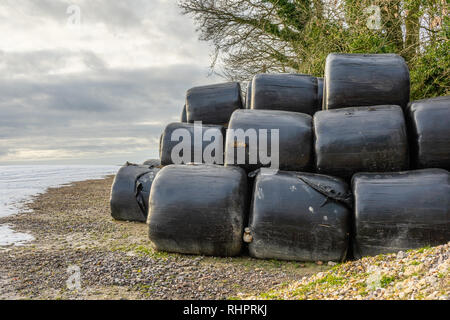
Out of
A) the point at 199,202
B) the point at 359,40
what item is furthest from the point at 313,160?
the point at 359,40

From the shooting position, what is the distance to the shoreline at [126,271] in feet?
10.5

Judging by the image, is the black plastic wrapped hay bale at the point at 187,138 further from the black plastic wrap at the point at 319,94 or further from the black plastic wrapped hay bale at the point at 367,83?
the black plastic wrapped hay bale at the point at 367,83

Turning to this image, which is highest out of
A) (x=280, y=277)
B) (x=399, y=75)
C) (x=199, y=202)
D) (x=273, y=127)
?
(x=399, y=75)

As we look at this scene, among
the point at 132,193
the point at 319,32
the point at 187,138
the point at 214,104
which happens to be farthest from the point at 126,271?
the point at 319,32

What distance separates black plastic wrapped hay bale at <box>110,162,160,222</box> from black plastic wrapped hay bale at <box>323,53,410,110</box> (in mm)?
3263

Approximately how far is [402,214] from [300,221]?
40.0 inches

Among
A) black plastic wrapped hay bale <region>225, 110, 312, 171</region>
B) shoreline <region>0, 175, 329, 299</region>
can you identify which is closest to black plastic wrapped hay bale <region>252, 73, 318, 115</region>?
black plastic wrapped hay bale <region>225, 110, 312, 171</region>

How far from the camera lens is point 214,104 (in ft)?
18.7

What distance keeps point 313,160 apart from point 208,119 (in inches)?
79.2

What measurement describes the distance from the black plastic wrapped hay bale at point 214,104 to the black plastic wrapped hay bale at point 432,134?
258 centimetres

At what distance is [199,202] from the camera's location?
→ 13.1ft

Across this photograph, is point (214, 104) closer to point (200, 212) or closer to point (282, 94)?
point (282, 94)
